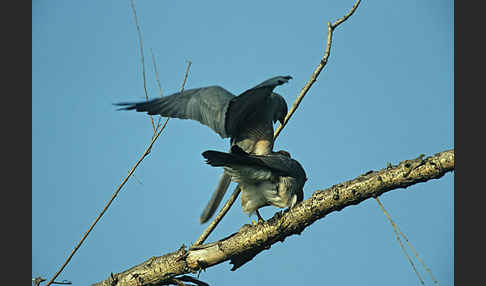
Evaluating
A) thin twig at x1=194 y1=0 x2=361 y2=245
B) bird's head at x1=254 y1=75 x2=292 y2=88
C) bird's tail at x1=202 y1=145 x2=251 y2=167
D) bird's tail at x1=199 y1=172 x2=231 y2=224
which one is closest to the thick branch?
thin twig at x1=194 y1=0 x2=361 y2=245

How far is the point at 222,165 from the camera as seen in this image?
2770 millimetres

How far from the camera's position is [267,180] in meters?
3.04

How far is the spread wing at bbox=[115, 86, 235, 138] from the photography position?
2.99 meters

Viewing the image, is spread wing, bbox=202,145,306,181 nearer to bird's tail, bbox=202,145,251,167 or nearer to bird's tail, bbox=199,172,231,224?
bird's tail, bbox=202,145,251,167

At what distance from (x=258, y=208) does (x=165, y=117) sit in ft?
3.10

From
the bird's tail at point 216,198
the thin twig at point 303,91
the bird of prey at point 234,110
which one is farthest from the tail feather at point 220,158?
the bird's tail at point 216,198

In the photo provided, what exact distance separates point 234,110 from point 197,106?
26cm

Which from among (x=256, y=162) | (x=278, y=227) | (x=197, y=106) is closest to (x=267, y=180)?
(x=256, y=162)

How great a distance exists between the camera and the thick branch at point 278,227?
7.73ft

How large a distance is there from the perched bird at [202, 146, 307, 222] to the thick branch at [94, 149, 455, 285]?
326mm

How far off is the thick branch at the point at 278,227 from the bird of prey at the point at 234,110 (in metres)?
0.72

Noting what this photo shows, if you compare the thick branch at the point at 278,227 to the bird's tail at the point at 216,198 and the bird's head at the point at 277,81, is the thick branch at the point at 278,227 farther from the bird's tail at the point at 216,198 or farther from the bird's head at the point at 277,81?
the bird's tail at the point at 216,198

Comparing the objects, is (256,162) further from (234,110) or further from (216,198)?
(216,198)

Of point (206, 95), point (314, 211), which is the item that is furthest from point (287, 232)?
point (206, 95)
